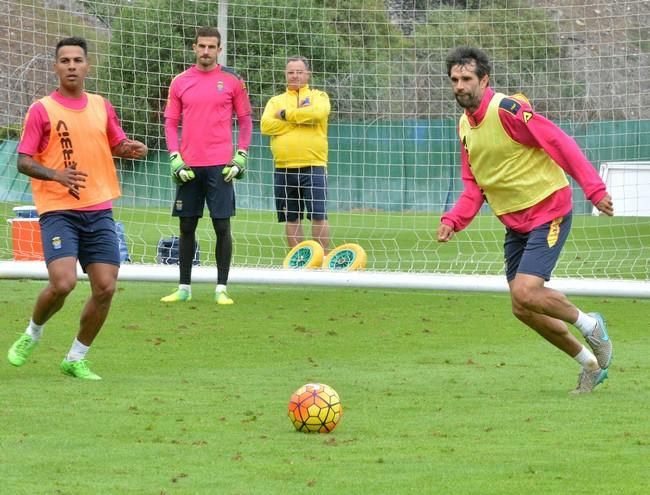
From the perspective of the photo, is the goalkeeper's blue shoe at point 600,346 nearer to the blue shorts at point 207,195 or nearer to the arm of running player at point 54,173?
the arm of running player at point 54,173

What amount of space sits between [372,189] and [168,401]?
14617mm

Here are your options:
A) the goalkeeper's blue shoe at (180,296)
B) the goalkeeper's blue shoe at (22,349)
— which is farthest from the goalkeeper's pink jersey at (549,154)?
the goalkeeper's blue shoe at (180,296)

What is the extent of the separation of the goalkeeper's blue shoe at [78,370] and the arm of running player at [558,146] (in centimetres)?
306

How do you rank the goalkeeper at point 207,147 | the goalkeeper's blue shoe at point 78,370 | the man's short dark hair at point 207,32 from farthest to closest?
the goalkeeper at point 207,147 < the man's short dark hair at point 207,32 < the goalkeeper's blue shoe at point 78,370

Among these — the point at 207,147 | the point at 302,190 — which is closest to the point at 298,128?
the point at 302,190

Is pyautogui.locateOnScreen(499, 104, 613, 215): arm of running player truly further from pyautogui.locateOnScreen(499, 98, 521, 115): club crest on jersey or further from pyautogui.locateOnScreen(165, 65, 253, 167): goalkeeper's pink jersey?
pyautogui.locateOnScreen(165, 65, 253, 167): goalkeeper's pink jersey

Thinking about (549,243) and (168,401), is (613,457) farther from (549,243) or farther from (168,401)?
(168,401)

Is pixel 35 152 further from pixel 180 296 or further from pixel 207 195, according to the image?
pixel 180 296

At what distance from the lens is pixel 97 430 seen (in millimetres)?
6809

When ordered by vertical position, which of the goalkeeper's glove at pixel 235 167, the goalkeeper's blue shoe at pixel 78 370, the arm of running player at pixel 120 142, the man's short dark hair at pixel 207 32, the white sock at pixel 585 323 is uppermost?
the man's short dark hair at pixel 207 32

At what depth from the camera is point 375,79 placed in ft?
55.6

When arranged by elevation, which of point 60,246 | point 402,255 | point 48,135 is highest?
point 48,135

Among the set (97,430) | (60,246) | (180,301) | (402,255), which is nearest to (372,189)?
(402,255)

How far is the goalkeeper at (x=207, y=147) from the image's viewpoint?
12.2m
